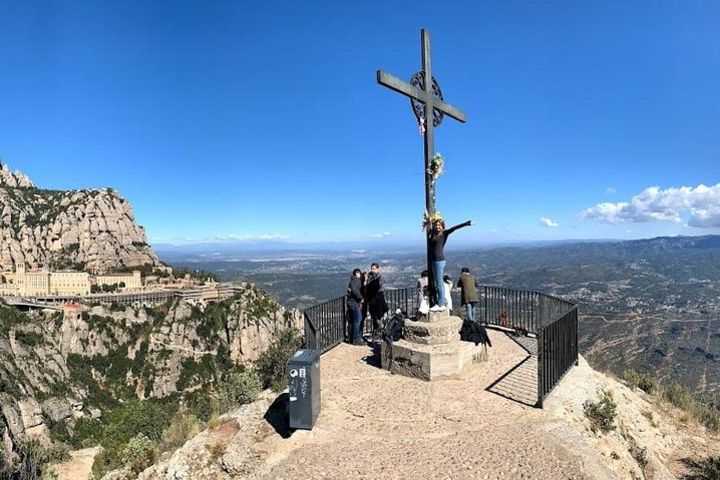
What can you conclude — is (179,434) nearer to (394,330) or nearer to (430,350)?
(394,330)

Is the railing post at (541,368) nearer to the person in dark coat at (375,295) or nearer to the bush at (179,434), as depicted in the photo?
the person in dark coat at (375,295)

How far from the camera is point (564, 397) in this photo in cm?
668

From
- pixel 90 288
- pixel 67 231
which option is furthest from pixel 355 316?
pixel 67 231

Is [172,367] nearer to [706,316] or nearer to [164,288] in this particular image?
[164,288]

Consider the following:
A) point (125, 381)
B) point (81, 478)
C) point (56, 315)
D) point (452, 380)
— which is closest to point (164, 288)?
point (56, 315)

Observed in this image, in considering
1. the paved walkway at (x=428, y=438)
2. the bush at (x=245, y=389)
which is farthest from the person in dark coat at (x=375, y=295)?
the bush at (x=245, y=389)

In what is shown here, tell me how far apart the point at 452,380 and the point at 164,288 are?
10141 centimetres

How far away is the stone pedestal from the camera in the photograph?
7.48 metres

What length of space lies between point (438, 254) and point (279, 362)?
4.04 meters

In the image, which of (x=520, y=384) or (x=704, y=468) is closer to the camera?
(x=704, y=468)

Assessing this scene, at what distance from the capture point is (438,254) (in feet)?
27.2

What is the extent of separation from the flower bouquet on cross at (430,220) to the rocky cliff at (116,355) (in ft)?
138

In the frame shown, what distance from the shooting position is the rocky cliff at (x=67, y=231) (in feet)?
337

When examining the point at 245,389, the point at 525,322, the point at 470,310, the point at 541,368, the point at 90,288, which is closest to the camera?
the point at 541,368
